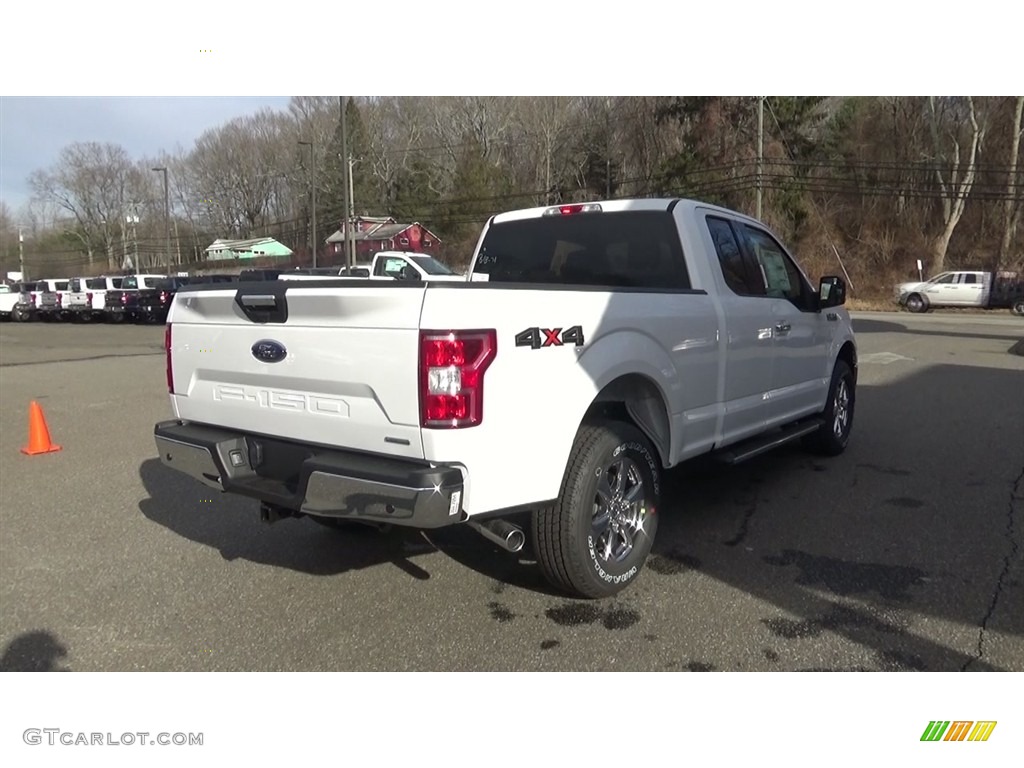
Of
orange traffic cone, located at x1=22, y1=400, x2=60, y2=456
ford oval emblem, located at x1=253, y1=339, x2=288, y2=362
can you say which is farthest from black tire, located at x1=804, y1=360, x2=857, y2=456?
orange traffic cone, located at x1=22, y1=400, x2=60, y2=456

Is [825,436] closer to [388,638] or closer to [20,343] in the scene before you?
[388,638]

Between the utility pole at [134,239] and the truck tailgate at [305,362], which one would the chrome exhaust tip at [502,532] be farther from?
the utility pole at [134,239]

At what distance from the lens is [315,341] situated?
3.13 m

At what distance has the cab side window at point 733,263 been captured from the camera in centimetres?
477

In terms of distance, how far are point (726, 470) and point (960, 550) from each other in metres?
2.04

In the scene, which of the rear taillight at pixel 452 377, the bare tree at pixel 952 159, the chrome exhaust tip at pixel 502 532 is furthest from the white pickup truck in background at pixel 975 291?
the rear taillight at pixel 452 377

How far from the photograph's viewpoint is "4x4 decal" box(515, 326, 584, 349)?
118 inches

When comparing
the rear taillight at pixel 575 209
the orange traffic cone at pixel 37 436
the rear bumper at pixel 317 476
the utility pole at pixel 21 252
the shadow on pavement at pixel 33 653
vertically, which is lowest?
the shadow on pavement at pixel 33 653

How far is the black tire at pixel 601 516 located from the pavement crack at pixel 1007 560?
152 centimetres

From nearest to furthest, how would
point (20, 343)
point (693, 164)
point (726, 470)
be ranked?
point (726, 470)
point (20, 343)
point (693, 164)

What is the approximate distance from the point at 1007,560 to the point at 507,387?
→ 3.21m

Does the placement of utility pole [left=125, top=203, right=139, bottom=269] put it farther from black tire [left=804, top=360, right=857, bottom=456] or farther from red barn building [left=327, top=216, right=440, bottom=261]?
black tire [left=804, top=360, right=857, bottom=456]

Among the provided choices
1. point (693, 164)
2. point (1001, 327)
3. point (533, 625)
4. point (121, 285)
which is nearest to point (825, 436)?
point (533, 625)

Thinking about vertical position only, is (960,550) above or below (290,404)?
Answer: below
